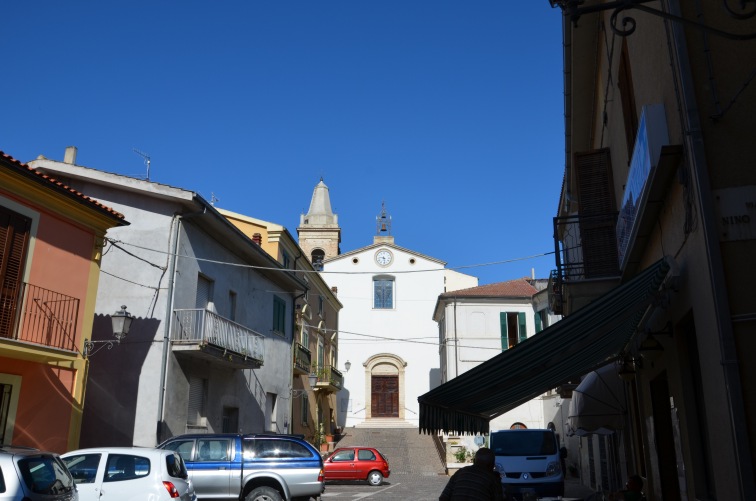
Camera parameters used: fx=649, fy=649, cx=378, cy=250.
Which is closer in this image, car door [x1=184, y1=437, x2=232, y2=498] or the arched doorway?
car door [x1=184, y1=437, x2=232, y2=498]

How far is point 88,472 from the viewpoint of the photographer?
31.3 ft

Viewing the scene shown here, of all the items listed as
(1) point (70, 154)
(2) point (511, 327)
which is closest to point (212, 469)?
(1) point (70, 154)

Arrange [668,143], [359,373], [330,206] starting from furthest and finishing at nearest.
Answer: [330,206] → [359,373] → [668,143]

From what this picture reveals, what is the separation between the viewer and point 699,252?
5.55 meters

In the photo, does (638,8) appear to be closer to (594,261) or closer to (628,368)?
(594,261)

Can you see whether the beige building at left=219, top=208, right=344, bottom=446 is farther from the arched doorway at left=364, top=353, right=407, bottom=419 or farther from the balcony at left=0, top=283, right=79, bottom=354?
the balcony at left=0, top=283, right=79, bottom=354

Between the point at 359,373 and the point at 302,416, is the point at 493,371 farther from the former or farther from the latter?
the point at 359,373

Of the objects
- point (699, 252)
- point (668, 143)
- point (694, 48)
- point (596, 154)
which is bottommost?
point (699, 252)

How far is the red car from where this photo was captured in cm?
2288

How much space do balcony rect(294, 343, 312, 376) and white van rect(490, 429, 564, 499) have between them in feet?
42.7

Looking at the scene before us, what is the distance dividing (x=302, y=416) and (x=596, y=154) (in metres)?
21.2

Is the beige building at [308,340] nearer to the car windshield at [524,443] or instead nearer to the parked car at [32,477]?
the car windshield at [524,443]

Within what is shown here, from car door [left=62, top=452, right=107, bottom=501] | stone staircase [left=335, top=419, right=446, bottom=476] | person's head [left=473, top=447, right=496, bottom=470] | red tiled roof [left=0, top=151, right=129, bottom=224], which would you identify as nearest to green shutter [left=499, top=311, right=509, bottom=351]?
stone staircase [left=335, top=419, right=446, bottom=476]

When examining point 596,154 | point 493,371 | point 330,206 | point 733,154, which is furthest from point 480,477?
point 330,206
